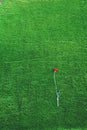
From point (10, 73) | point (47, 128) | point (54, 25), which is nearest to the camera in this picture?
point (47, 128)

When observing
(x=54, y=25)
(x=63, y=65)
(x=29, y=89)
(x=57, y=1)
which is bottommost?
(x=29, y=89)

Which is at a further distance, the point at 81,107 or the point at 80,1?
the point at 80,1

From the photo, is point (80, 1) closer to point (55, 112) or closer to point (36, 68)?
point (36, 68)

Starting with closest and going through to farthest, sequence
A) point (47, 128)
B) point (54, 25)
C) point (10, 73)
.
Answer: point (47, 128) < point (10, 73) < point (54, 25)

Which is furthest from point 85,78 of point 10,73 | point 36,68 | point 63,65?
point 10,73

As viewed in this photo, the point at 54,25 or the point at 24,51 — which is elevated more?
the point at 54,25

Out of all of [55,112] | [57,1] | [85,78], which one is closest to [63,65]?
[85,78]

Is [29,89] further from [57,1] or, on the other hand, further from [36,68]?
[57,1]
